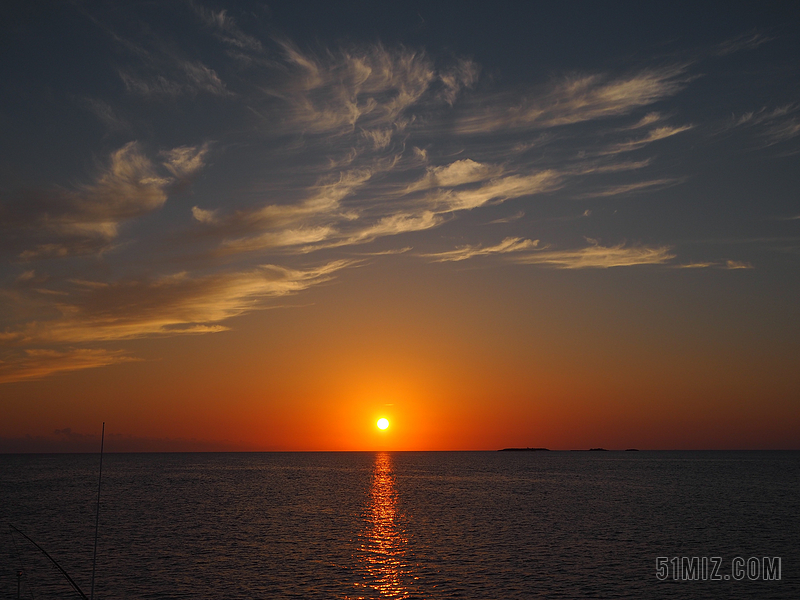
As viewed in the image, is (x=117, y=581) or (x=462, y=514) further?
(x=462, y=514)

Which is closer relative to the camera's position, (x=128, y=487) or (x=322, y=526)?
(x=322, y=526)

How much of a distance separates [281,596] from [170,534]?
98.4 ft

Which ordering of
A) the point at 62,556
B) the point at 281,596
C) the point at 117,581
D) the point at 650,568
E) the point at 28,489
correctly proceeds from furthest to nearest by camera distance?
the point at 28,489, the point at 62,556, the point at 650,568, the point at 117,581, the point at 281,596

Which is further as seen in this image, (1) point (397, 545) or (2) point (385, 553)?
(1) point (397, 545)

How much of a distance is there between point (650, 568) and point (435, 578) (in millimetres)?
17492

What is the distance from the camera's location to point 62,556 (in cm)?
5084

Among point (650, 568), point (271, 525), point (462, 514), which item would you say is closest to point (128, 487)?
point (271, 525)

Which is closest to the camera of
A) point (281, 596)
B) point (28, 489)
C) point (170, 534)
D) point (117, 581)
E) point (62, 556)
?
point (281, 596)

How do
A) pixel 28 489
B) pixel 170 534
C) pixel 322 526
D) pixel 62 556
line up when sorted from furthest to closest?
pixel 28 489, pixel 322 526, pixel 170 534, pixel 62 556

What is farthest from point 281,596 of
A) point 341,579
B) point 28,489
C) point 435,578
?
point 28,489

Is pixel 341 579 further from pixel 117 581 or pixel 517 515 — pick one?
pixel 517 515

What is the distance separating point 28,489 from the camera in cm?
12700

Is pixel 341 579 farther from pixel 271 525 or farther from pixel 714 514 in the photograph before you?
pixel 714 514

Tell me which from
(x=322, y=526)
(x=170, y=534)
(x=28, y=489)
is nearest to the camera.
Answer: (x=170, y=534)
